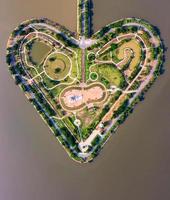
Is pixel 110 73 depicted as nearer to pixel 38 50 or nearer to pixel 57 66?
pixel 57 66

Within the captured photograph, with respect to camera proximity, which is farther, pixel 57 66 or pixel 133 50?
pixel 57 66

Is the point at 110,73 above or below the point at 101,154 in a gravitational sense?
above

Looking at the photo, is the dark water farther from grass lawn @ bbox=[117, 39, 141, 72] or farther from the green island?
grass lawn @ bbox=[117, 39, 141, 72]

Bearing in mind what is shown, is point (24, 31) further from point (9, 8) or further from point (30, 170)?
point (30, 170)

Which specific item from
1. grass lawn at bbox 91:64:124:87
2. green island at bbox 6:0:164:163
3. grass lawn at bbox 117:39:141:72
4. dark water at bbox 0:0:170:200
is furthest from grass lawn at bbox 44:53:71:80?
grass lawn at bbox 117:39:141:72

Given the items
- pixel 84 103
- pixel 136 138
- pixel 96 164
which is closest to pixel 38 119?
pixel 84 103

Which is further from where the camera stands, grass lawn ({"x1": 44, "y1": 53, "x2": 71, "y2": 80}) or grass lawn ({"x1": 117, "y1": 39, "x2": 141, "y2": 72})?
grass lawn ({"x1": 44, "y1": 53, "x2": 71, "y2": 80})

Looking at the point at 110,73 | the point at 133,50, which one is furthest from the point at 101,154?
the point at 133,50
